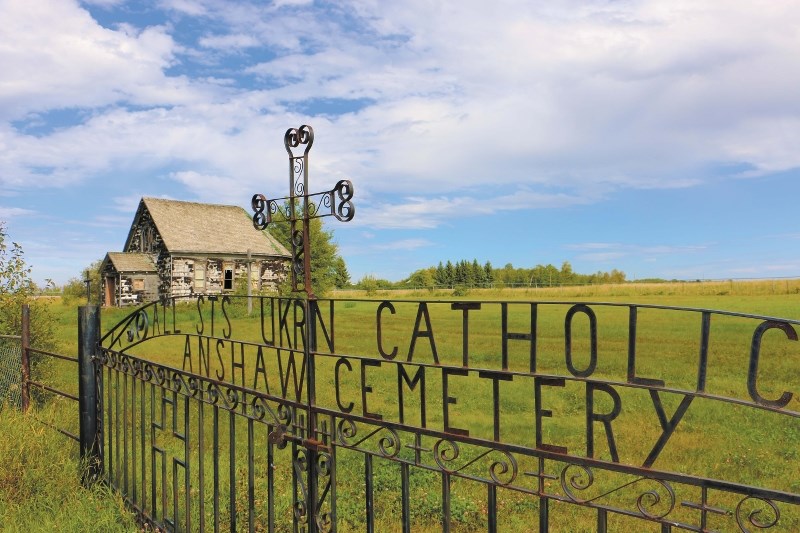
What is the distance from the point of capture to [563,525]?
459 centimetres

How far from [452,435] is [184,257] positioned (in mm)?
24795

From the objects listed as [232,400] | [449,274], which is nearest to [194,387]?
[232,400]

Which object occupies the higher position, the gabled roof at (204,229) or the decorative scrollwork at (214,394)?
the gabled roof at (204,229)

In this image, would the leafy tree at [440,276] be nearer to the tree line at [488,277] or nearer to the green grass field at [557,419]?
the tree line at [488,277]

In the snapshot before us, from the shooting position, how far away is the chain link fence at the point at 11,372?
7.06m

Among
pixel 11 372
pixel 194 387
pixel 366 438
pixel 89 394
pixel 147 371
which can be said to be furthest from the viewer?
pixel 11 372

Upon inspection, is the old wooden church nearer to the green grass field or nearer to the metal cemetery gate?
the green grass field

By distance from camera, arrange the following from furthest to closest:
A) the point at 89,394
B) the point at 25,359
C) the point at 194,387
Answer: the point at 25,359
the point at 89,394
the point at 194,387

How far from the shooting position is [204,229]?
26859mm

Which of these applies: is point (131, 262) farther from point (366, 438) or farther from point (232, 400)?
point (366, 438)

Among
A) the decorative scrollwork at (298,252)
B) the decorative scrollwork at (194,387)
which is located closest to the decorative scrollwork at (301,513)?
the decorative scrollwork at (194,387)

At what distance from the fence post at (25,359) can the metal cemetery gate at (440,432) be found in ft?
2.89

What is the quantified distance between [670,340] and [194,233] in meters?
20.7

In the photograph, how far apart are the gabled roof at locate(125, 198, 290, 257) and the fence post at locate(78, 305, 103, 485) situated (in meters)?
20.9
